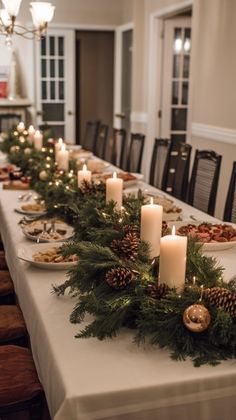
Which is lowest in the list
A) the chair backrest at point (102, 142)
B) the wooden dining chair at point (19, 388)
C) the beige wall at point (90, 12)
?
the wooden dining chair at point (19, 388)

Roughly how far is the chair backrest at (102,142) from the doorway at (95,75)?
3427 mm

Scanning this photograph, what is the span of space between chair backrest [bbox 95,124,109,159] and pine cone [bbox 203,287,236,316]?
4484 mm

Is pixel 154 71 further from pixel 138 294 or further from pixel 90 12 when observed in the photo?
pixel 138 294

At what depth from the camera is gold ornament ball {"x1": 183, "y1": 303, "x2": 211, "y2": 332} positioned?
4.15ft

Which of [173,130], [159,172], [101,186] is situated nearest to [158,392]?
[101,186]

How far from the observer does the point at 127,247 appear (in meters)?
1.54

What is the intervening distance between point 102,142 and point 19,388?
450 centimetres

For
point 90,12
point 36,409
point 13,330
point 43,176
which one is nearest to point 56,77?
point 90,12

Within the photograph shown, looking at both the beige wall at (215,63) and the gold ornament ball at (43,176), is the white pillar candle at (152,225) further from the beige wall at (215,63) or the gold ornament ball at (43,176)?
the beige wall at (215,63)

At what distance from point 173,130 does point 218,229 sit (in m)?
4.73

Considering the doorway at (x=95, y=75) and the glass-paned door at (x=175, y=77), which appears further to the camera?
the doorway at (x=95, y=75)

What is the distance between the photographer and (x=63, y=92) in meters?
7.95

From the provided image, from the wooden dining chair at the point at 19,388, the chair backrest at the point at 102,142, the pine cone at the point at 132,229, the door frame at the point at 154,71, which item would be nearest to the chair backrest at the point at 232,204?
the pine cone at the point at 132,229

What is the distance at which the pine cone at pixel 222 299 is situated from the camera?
129cm
